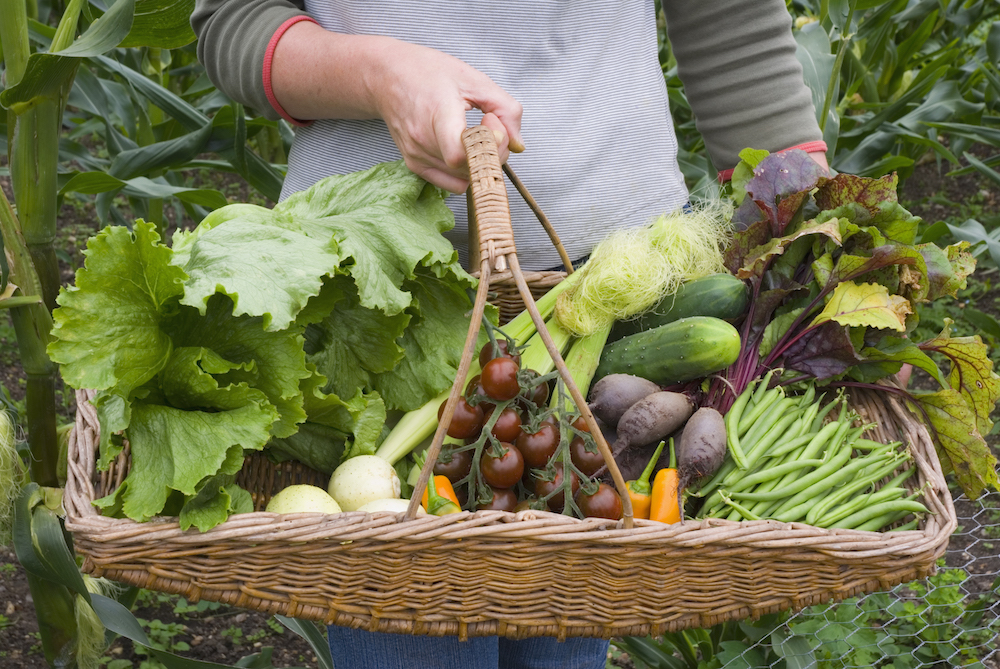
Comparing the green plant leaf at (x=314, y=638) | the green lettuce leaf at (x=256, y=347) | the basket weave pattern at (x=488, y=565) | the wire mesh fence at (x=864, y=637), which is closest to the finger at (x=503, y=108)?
the green lettuce leaf at (x=256, y=347)

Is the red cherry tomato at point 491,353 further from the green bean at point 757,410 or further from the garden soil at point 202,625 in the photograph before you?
the garden soil at point 202,625

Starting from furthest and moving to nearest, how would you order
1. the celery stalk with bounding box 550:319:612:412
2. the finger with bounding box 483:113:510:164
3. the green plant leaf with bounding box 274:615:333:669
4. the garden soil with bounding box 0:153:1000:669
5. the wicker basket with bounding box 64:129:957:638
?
the garden soil with bounding box 0:153:1000:669 < the green plant leaf with bounding box 274:615:333:669 < the celery stalk with bounding box 550:319:612:412 < the finger with bounding box 483:113:510:164 < the wicker basket with bounding box 64:129:957:638

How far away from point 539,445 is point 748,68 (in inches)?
31.0

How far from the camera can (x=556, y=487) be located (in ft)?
3.49

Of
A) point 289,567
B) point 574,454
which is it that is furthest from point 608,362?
point 289,567

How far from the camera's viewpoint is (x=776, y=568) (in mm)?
1003

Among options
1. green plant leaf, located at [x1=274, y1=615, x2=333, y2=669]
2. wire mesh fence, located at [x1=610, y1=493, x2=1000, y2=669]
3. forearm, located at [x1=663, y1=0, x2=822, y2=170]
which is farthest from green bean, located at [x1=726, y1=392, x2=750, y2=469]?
green plant leaf, located at [x1=274, y1=615, x2=333, y2=669]

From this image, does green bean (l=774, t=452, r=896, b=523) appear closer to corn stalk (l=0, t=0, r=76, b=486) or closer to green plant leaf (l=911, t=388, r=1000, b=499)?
green plant leaf (l=911, t=388, r=1000, b=499)

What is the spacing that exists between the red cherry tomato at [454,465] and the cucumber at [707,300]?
1.44ft

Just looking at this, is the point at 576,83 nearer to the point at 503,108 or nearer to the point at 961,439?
the point at 503,108

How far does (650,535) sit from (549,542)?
0.36 feet

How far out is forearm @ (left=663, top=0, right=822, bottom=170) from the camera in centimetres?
144

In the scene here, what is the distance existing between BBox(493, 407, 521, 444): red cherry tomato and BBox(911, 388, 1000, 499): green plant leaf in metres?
0.64

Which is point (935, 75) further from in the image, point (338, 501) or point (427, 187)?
point (338, 501)
